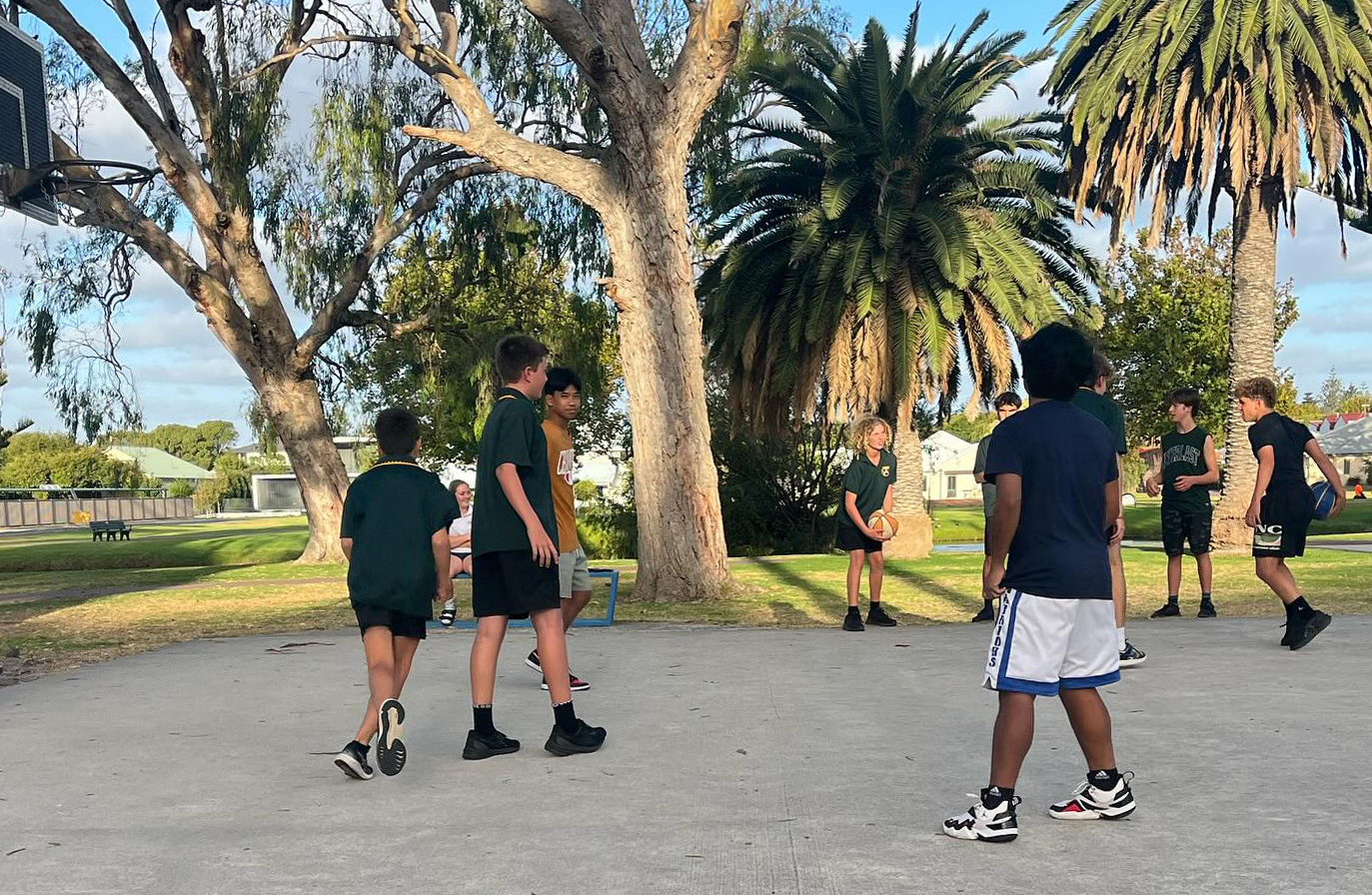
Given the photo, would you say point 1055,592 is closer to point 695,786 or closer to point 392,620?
point 695,786

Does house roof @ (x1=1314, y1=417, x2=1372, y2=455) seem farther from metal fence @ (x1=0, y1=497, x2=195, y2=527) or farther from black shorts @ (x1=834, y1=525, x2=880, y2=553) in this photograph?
black shorts @ (x1=834, y1=525, x2=880, y2=553)

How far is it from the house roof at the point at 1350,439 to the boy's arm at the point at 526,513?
2968 inches

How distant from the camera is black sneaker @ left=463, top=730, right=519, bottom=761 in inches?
232

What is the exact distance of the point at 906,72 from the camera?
2261 centimetres

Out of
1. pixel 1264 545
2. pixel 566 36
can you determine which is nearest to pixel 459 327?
pixel 566 36

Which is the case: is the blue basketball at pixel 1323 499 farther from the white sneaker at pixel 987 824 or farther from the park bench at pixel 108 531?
the park bench at pixel 108 531

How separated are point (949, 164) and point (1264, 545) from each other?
15.4 meters

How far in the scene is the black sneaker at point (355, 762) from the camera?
536 centimetres

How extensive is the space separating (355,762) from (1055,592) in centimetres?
286

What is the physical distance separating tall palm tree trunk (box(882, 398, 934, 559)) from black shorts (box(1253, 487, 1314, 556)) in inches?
536

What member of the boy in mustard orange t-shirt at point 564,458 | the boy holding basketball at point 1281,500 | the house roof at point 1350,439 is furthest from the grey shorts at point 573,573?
the house roof at point 1350,439

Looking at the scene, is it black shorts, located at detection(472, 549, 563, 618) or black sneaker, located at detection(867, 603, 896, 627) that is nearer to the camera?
black shorts, located at detection(472, 549, 563, 618)

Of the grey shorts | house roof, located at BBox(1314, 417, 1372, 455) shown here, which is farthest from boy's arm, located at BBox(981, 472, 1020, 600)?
house roof, located at BBox(1314, 417, 1372, 455)

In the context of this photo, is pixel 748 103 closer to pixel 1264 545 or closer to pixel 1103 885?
pixel 1264 545
